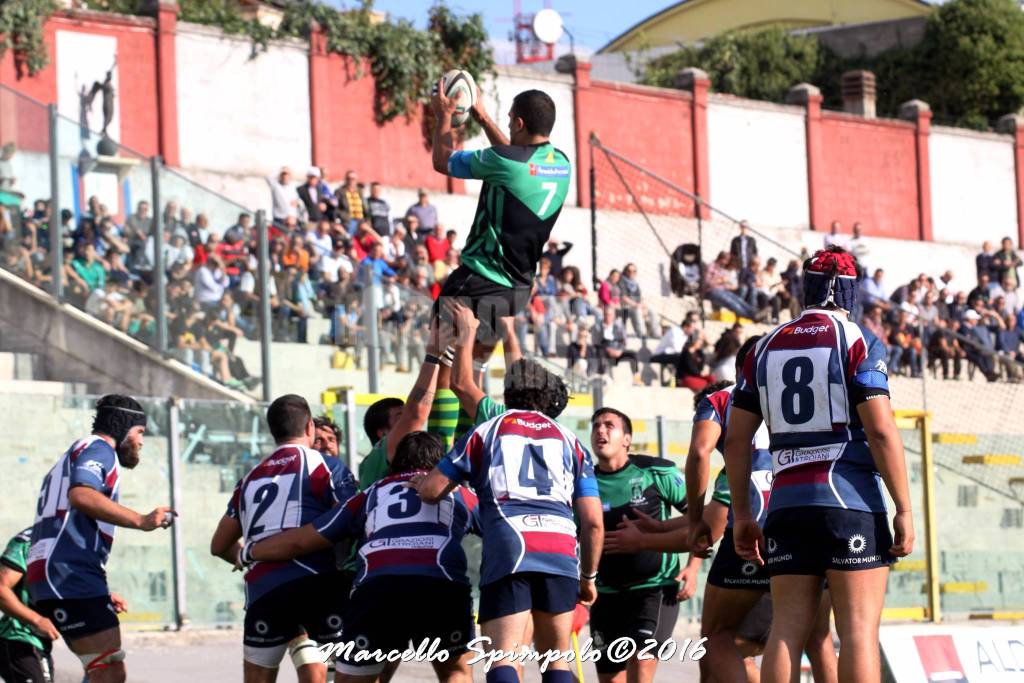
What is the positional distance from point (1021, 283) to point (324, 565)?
3225 centimetres

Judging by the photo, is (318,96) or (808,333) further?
(318,96)

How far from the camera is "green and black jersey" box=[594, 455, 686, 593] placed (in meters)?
10.3

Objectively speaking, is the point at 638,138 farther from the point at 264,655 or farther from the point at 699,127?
the point at 264,655

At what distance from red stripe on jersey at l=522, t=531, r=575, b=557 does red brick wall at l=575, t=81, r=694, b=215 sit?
86.8 ft

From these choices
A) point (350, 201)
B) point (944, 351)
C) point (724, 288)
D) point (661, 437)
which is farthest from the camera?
point (724, 288)

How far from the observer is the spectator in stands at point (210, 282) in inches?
658

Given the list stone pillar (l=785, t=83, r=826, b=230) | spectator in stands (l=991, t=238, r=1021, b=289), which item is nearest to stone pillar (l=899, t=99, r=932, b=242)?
stone pillar (l=785, t=83, r=826, b=230)

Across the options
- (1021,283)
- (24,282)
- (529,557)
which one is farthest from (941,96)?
(529,557)

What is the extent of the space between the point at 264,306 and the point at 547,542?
→ 29.2 feet

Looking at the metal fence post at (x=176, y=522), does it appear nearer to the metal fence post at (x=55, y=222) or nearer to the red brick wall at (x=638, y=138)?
the metal fence post at (x=55, y=222)

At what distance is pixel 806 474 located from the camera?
782 cm

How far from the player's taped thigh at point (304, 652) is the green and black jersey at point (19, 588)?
1476 mm

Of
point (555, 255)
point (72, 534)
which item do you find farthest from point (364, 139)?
point (72, 534)

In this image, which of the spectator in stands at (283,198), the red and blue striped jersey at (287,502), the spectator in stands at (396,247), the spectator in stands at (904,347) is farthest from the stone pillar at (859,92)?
the red and blue striped jersey at (287,502)
